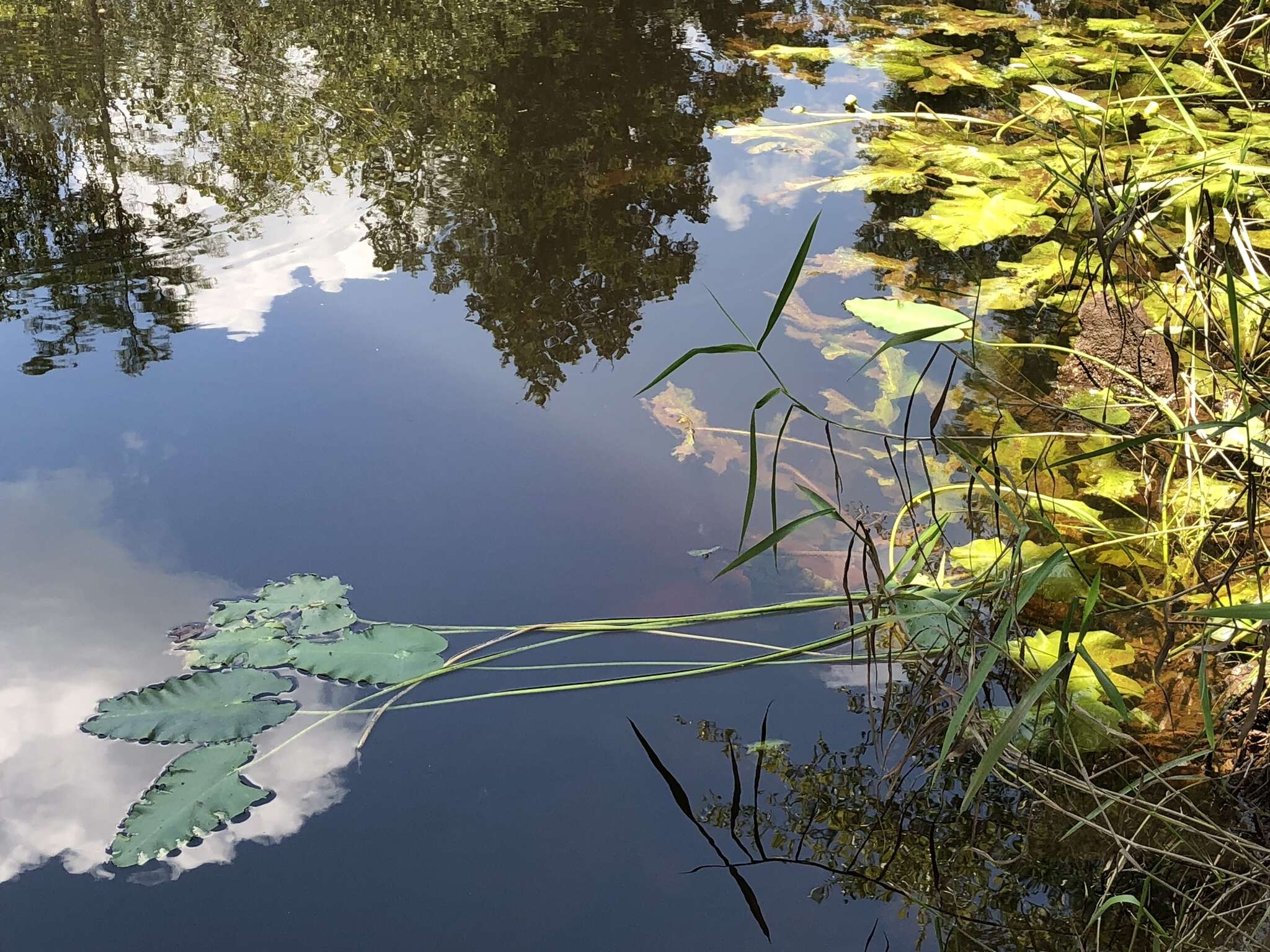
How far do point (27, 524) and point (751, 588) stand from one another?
126 cm

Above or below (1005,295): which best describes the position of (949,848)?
below

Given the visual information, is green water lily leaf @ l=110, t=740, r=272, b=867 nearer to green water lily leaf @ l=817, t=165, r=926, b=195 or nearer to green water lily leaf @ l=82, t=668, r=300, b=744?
green water lily leaf @ l=82, t=668, r=300, b=744

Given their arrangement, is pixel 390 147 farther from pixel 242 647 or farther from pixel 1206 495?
pixel 1206 495

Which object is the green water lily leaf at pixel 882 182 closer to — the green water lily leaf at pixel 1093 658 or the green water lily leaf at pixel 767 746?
the green water lily leaf at pixel 1093 658

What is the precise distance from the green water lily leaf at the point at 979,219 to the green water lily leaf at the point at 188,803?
82.8 inches

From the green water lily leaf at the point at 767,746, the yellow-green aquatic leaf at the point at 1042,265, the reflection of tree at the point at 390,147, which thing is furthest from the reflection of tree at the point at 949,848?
the yellow-green aquatic leaf at the point at 1042,265

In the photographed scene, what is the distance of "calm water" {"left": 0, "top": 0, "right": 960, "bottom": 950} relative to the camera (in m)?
1.28

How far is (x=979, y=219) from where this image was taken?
8.93 ft

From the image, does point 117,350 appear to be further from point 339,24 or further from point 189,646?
point 339,24

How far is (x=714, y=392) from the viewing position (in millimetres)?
2164

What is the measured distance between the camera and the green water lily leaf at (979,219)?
2678 mm

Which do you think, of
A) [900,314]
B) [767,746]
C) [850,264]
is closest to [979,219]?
[850,264]

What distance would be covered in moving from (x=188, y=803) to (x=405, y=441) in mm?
819

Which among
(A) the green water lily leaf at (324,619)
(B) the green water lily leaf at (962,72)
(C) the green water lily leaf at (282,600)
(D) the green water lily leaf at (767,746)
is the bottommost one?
(D) the green water lily leaf at (767,746)
